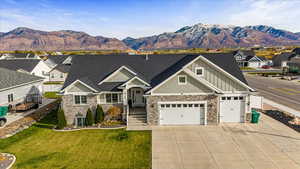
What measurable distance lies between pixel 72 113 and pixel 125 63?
26.7 feet

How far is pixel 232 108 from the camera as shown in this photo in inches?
719

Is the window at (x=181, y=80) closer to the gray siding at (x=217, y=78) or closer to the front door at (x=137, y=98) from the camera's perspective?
the gray siding at (x=217, y=78)

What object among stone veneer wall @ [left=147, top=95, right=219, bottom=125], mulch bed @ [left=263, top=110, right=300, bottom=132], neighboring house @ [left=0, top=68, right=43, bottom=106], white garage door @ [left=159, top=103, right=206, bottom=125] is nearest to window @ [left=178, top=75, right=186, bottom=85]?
stone veneer wall @ [left=147, top=95, right=219, bottom=125]

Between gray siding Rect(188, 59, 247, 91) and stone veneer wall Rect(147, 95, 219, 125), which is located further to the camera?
gray siding Rect(188, 59, 247, 91)

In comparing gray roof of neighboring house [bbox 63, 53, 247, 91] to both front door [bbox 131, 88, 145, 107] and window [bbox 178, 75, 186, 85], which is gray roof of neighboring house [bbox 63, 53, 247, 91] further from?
window [bbox 178, 75, 186, 85]

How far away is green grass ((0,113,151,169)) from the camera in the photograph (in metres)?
12.0

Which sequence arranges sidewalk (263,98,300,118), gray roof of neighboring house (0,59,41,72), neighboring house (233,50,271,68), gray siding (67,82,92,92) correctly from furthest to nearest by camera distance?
1. neighboring house (233,50,271,68)
2. gray roof of neighboring house (0,59,41,72)
3. sidewalk (263,98,300,118)
4. gray siding (67,82,92,92)

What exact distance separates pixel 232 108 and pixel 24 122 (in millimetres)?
21347

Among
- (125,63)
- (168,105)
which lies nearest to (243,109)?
(168,105)

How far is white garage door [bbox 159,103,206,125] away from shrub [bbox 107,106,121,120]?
4391mm

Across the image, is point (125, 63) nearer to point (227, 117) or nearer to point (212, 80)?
point (212, 80)

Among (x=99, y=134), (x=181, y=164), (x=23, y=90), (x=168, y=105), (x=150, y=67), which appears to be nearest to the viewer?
(x=181, y=164)

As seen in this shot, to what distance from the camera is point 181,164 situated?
11875mm

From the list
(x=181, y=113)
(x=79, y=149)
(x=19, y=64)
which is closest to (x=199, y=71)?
(x=181, y=113)
